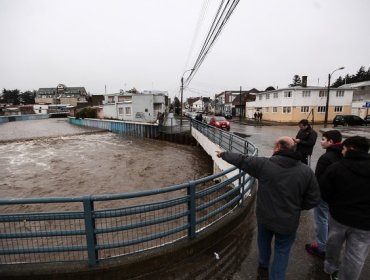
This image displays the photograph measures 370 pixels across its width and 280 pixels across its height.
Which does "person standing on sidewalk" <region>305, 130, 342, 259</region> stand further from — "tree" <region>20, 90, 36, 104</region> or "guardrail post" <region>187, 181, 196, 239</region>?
"tree" <region>20, 90, 36, 104</region>

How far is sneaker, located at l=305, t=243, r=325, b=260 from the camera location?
3.95 m

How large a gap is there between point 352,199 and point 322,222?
110 centimetres

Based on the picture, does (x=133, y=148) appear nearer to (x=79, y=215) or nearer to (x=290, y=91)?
(x=79, y=215)

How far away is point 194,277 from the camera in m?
3.59

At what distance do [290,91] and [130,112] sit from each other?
26.6 metres

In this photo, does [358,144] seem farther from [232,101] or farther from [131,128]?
[232,101]

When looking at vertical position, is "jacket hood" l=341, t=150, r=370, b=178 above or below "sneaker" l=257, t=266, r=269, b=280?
above

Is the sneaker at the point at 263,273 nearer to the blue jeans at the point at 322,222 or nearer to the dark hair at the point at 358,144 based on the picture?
the blue jeans at the point at 322,222

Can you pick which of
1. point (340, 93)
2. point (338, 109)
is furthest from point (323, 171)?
point (340, 93)

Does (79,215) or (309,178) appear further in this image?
(79,215)

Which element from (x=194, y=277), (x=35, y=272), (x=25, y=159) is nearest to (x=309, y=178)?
(x=194, y=277)

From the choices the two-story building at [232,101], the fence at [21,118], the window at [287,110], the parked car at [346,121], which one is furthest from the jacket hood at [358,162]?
the fence at [21,118]

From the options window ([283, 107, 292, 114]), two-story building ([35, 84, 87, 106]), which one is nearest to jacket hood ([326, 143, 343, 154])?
window ([283, 107, 292, 114])

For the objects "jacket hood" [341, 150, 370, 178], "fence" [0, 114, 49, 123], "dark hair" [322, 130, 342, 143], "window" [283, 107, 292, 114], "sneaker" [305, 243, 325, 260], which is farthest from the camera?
"fence" [0, 114, 49, 123]
